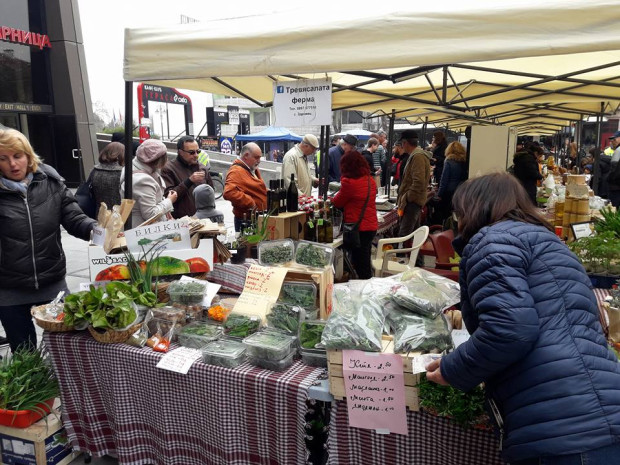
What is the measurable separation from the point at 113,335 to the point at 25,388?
0.62 metres

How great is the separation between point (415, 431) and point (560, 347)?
757 millimetres

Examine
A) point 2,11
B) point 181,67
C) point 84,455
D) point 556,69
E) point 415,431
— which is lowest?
point 84,455

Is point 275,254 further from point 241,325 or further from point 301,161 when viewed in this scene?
point 301,161

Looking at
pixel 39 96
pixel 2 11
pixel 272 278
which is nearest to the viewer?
pixel 272 278

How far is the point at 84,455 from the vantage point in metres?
2.74

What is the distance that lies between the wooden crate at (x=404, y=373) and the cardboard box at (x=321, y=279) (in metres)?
0.60

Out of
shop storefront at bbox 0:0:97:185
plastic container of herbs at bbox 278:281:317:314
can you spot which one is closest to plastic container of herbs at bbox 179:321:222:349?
plastic container of herbs at bbox 278:281:317:314

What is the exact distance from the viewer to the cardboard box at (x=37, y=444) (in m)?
2.51

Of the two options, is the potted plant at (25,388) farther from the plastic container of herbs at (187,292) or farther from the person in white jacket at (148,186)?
the person in white jacket at (148,186)

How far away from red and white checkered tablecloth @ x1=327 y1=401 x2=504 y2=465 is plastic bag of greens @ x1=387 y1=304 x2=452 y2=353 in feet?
0.86

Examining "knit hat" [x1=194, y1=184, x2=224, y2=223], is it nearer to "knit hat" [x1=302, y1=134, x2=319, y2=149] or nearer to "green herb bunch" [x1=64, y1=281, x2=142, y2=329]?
"knit hat" [x1=302, y1=134, x2=319, y2=149]

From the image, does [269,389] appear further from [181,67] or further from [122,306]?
[181,67]

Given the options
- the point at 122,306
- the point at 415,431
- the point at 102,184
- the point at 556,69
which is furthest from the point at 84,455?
the point at 556,69

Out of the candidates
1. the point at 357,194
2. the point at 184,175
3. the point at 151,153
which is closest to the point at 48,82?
the point at 184,175
